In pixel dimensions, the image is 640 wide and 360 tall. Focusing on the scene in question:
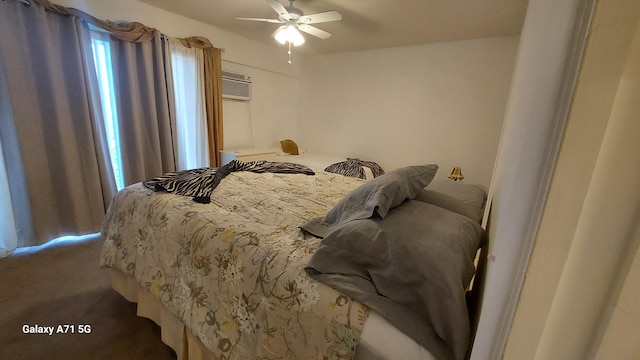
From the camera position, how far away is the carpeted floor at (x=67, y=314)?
136cm

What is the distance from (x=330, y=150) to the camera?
444 centimetres

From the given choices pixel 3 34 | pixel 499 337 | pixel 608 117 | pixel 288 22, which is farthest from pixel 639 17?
pixel 3 34

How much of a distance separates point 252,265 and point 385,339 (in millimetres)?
552

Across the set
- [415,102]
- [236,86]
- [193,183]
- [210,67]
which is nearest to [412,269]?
[193,183]

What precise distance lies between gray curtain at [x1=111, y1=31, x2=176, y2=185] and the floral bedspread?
1.28 m

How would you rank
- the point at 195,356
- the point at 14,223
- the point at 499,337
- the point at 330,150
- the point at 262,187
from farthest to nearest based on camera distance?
the point at 330,150
the point at 14,223
the point at 262,187
the point at 195,356
the point at 499,337

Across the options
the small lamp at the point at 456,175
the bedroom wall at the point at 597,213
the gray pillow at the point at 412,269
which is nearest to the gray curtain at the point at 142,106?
the gray pillow at the point at 412,269

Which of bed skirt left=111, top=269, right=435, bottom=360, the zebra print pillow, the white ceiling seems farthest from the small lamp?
bed skirt left=111, top=269, right=435, bottom=360

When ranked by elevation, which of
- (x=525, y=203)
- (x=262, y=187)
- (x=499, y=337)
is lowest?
(x=262, y=187)

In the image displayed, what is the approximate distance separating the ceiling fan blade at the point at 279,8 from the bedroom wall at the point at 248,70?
1.52 m

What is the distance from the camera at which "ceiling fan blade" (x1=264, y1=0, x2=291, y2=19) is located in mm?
1970

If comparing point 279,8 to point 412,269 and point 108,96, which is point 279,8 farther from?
point 412,269

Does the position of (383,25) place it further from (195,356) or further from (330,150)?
(195,356)

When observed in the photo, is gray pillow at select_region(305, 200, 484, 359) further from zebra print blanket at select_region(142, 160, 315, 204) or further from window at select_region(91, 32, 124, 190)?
window at select_region(91, 32, 124, 190)
